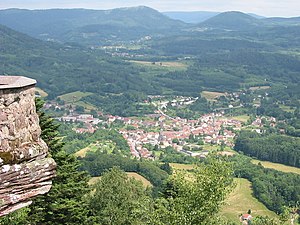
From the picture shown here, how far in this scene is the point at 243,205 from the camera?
46.7 m

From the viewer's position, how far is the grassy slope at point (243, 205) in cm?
4335

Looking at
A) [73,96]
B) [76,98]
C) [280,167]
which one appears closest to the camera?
[280,167]

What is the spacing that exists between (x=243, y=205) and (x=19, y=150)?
42.1 meters

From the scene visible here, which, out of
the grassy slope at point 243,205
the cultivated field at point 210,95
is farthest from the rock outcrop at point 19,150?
the cultivated field at point 210,95

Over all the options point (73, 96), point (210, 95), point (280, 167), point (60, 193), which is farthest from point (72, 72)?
point (60, 193)

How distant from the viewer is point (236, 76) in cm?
16962

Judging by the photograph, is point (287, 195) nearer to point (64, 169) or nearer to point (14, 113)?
point (64, 169)

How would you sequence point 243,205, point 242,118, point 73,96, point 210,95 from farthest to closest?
point 210,95, point 73,96, point 242,118, point 243,205

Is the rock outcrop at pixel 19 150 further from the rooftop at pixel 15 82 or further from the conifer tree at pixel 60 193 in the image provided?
the conifer tree at pixel 60 193

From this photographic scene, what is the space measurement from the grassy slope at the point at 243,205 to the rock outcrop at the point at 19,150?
116 feet

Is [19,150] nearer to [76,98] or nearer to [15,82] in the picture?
[15,82]

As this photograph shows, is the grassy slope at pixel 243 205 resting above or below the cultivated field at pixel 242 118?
above

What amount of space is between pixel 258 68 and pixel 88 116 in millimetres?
104660

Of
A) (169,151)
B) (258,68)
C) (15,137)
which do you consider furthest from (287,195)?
(258,68)
